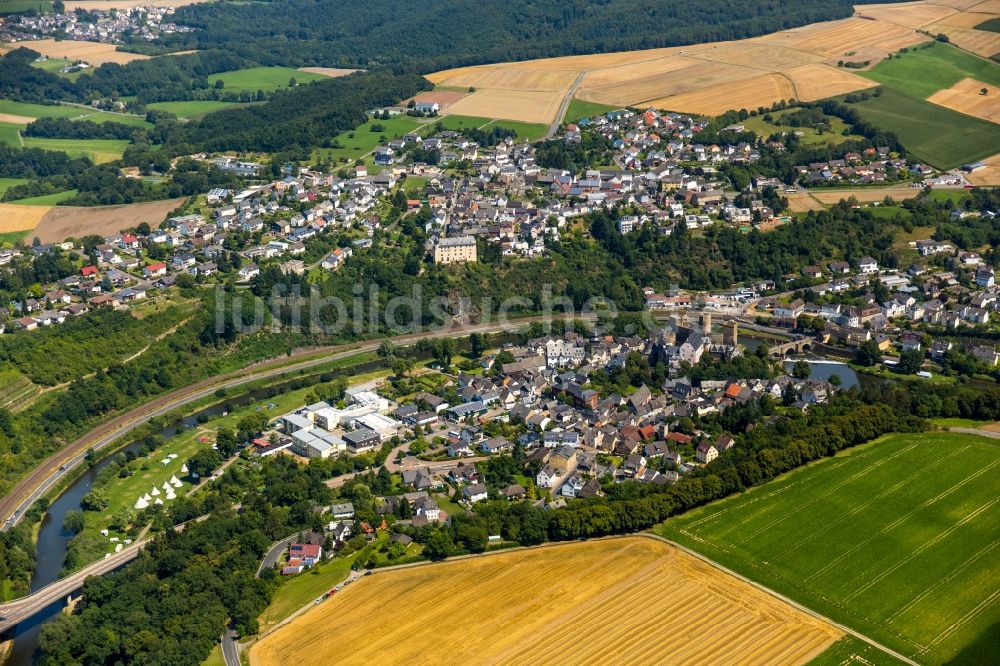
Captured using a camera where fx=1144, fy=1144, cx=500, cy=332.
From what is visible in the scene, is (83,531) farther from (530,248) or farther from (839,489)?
(530,248)

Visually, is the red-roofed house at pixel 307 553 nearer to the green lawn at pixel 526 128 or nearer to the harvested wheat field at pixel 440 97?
the green lawn at pixel 526 128

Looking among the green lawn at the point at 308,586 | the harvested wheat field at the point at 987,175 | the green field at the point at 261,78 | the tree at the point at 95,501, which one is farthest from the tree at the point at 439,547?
the green field at the point at 261,78

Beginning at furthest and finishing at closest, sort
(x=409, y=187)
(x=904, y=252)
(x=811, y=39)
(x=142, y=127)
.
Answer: (x=811, y=39) → (x=142, y=127) → (x=409, y=187) → (x=904, y=252)

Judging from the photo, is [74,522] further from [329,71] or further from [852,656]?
[329,71]

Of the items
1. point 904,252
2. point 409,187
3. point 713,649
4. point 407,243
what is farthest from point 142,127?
point 713,649

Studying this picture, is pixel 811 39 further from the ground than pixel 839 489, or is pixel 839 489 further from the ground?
pixel 811 39

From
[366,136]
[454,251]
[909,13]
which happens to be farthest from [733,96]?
[454,251]
